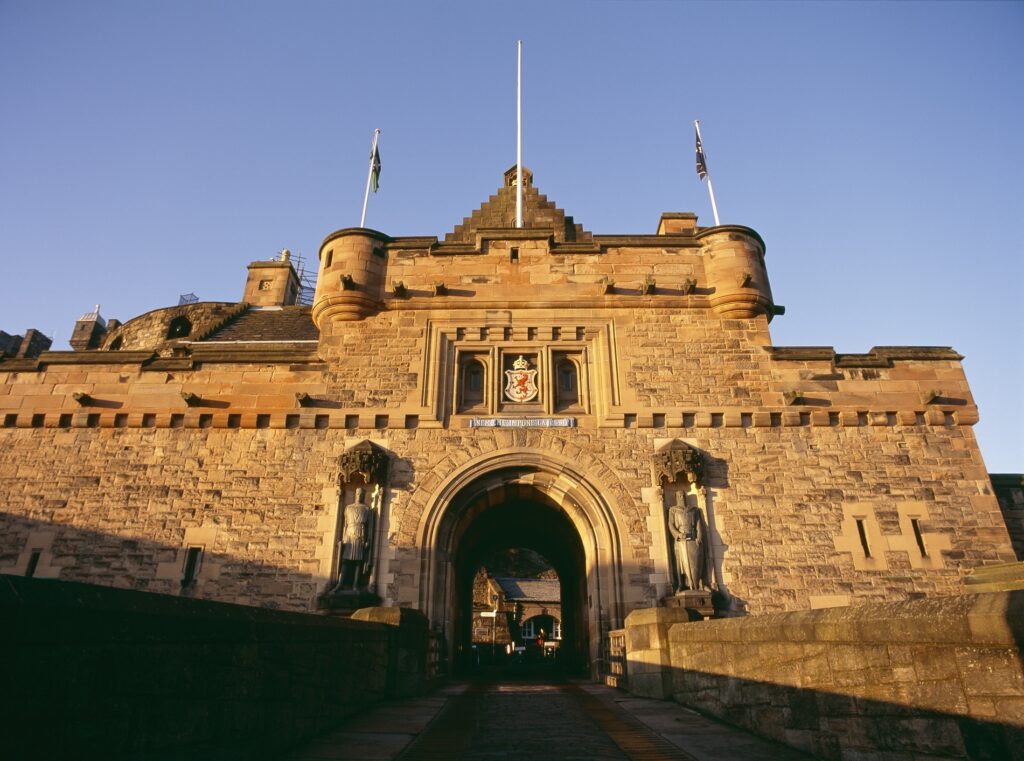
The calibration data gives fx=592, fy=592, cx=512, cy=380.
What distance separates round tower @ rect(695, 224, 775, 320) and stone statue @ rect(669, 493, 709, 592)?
15.5 feet

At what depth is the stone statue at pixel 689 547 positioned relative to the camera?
408 inches

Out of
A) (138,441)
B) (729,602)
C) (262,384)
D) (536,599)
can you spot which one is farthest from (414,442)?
(536,599)

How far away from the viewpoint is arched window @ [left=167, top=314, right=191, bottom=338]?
21906mm

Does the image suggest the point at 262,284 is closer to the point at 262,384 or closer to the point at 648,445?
the point at 262,384

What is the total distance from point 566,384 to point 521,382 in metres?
1.02

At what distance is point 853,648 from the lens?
3.95m

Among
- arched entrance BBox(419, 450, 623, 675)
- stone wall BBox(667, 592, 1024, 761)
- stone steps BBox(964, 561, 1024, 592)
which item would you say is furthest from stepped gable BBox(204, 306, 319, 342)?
stone steps BBox(964, 561, 1024, 592)

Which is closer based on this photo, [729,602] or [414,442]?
[729,602]

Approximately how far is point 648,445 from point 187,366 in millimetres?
9694

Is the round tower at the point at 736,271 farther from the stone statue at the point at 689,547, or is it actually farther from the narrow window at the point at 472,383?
the narrow window at the point at 472,383

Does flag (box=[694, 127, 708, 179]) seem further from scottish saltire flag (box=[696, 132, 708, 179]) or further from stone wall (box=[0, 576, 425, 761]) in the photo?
stone wall (box=[0, 576, 425, 761])

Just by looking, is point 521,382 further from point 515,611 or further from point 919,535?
point 515,611

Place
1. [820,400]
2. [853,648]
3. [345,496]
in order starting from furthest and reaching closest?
[820,400] < [345,496] < [853,648]

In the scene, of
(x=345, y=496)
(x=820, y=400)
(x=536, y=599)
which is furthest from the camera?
(x=536, y=599)
